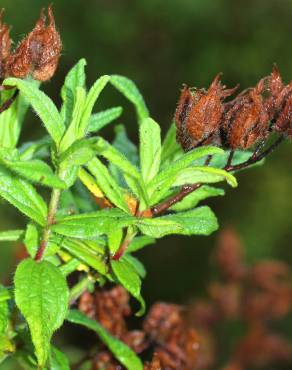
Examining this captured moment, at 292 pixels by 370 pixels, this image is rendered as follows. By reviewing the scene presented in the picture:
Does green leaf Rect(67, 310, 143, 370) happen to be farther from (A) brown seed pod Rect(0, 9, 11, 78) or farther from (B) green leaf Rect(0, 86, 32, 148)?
(A) brown seed pod Rect(0, 9, 11, 78)

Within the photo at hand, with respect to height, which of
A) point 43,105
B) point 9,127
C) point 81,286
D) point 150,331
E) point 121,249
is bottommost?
point 150,331

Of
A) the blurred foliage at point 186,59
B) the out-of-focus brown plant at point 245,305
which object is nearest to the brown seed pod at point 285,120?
the out-of-focus brown plant at point 245,305

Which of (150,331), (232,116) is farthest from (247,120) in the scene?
(150,331)

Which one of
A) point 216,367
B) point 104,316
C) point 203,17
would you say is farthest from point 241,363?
point 203,17

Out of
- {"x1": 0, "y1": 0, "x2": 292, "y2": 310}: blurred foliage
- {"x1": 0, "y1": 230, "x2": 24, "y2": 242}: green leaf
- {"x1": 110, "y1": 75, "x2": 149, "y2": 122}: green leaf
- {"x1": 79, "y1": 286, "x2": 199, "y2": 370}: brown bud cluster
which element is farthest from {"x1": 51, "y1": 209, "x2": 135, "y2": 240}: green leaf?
{"x1": 0, "y1": 0, "x2": 292, "y2": 310}: blurred foliage

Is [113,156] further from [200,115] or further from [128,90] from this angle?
[128,90]

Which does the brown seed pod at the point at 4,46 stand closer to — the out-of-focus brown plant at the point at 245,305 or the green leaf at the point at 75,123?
the green leaf at the point at 75,123
